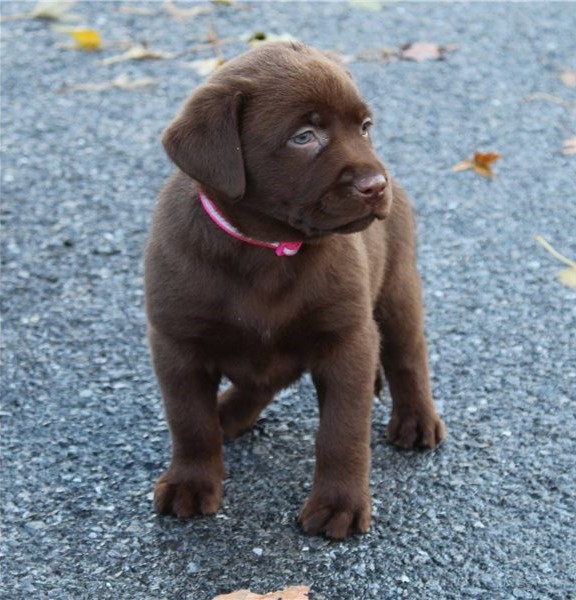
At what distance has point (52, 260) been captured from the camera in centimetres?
569

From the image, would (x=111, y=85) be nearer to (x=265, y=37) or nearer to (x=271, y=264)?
(x=265, y=37)

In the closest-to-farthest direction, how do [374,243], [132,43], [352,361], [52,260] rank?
[352,361] → [374,243] → [52,260] → [132,43]

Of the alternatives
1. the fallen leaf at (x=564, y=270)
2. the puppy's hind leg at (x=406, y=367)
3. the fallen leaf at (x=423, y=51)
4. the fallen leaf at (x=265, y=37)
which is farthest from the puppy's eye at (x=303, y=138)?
the fallen leaf at (x=423, y=51)

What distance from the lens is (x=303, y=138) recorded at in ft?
11.5

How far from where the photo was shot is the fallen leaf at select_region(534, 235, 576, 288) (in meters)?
5.43

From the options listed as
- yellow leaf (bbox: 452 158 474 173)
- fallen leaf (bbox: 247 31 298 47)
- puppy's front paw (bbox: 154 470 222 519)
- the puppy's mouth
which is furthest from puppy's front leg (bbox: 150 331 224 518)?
fallen leaf (bbox: 247 31 298 47)

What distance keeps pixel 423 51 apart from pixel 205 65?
1355mm

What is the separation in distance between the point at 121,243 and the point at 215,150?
7.94ft

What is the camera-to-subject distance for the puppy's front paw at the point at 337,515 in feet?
12.5

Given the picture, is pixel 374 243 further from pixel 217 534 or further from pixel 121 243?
pixel 121 243

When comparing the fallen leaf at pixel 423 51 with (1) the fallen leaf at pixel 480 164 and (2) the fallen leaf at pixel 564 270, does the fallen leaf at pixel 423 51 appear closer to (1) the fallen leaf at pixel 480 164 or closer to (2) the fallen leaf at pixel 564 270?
(1) the fallen leaf at pixel 480 164

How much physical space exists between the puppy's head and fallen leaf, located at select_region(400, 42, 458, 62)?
4240 mm

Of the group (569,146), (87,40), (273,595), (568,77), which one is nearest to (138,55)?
(87,40)

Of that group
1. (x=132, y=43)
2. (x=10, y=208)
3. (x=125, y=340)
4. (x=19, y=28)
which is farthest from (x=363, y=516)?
(x=19, y=28)
